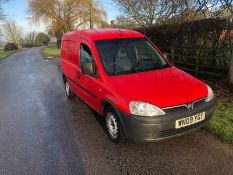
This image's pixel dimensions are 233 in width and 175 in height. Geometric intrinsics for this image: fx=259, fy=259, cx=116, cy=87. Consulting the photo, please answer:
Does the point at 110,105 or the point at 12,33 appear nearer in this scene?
the point at 110,105

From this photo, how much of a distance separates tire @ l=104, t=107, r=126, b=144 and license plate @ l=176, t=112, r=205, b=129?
0.93 metres

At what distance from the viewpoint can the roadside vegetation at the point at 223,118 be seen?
435 cm

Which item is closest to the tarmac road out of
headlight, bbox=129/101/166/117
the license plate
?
the license plate

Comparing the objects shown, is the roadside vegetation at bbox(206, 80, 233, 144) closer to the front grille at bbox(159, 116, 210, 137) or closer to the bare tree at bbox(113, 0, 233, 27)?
the front grille at bbox(159, 116, 210, 137)

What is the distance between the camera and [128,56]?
5.12 meters

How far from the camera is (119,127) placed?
4211 mm

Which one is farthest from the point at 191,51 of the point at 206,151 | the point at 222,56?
the point at 206,151

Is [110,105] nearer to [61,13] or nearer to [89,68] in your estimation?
[89,68]

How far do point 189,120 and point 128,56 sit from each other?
6.08ft

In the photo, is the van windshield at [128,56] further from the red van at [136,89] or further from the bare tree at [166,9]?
the bare tree at [166,9]

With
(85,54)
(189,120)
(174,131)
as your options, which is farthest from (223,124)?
(85,54)

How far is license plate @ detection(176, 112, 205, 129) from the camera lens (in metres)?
3.83

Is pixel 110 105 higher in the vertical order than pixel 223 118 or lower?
higher

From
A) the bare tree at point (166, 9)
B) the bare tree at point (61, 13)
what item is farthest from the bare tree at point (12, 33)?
the bare tree at point (166, 9)
